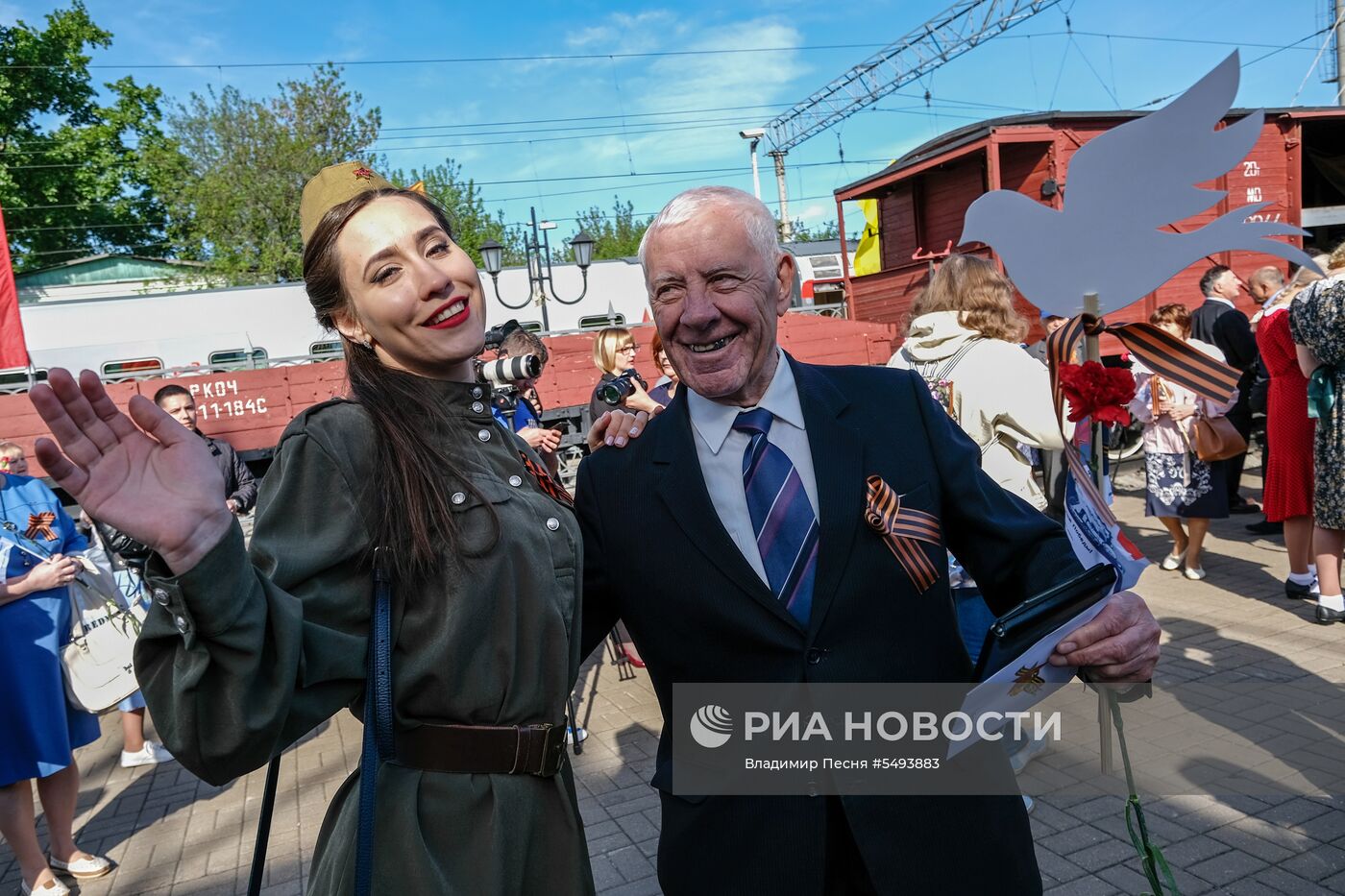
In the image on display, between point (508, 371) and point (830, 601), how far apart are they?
82cm

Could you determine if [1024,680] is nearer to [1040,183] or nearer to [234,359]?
[1040,183]

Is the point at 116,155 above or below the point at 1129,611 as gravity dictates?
above

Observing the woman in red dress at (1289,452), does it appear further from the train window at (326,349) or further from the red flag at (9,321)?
the red flag at (9,321)

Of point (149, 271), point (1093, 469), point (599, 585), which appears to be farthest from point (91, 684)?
point (149, 271)

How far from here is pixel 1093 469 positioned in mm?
1876

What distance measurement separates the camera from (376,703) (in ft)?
4.53

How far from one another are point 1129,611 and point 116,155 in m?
40.1

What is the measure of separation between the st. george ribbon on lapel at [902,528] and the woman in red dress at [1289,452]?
5.23 m

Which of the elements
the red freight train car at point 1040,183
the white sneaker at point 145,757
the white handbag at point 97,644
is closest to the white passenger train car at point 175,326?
the red freight train car at point 1040,183

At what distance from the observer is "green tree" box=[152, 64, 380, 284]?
28.2 m

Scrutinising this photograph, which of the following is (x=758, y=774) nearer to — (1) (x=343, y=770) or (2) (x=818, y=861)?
(2) (x=818, y=861)

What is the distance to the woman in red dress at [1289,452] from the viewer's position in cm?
568

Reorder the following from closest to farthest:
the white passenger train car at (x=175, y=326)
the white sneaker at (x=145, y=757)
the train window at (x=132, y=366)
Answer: the white sneaker at (x=145, y=757) → the train window at (x=132, y=366) → the white passenger train car at (x=175, y=326)

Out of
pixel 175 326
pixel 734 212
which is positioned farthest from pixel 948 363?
pixel 175 326
